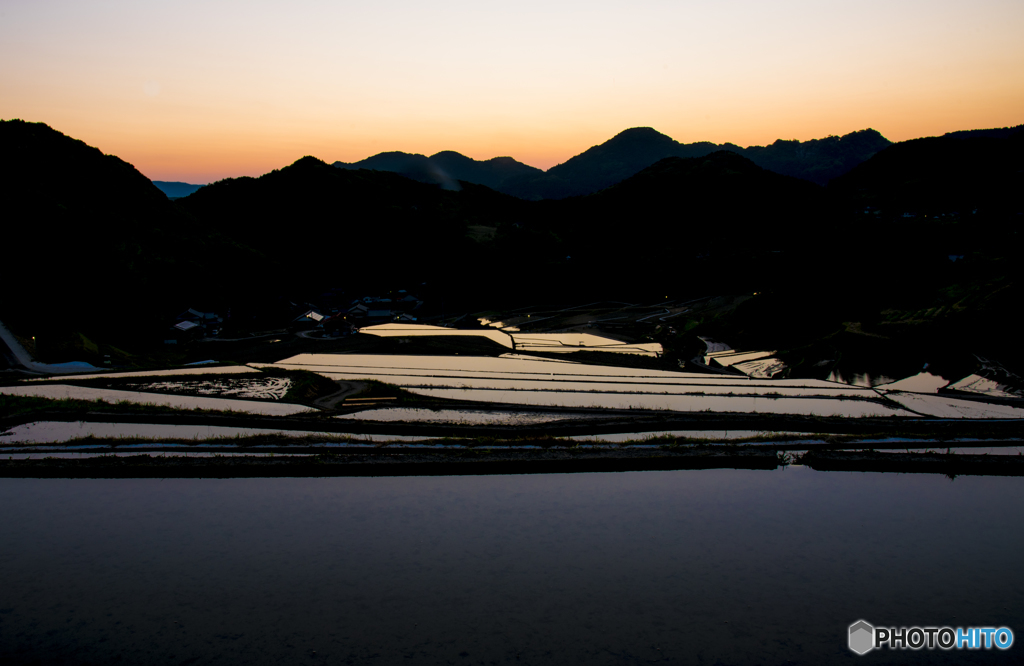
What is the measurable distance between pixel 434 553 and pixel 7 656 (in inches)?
107

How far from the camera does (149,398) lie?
39.5ft

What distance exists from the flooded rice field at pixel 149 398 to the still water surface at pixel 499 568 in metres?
4.83

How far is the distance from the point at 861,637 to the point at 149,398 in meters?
13.9

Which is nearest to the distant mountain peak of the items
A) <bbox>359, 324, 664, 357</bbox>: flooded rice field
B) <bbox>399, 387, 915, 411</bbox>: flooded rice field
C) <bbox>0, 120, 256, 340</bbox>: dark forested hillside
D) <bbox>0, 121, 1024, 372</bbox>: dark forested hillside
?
<bbox>0, 121, 1024, 372</bbox>: dark forested hillside

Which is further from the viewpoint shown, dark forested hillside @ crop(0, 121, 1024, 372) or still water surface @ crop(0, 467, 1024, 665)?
dark forested hillside @ crop(0, 121, 1024, 372)

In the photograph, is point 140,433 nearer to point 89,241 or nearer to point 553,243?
point 89,241

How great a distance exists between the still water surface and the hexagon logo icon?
73mm

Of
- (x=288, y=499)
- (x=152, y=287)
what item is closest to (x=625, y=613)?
(x=288, y=499)

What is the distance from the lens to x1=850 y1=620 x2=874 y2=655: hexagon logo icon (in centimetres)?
320

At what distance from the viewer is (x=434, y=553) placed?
430 cm

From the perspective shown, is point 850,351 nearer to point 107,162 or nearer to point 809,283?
point 809,283

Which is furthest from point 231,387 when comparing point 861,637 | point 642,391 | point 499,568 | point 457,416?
point 861,637

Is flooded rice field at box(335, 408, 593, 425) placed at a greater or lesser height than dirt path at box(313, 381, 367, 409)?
lesser

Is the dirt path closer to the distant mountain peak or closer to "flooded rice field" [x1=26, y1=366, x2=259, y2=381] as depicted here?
"flooded rice field" [x1=26, y1=366, x2=259, y2=381]
